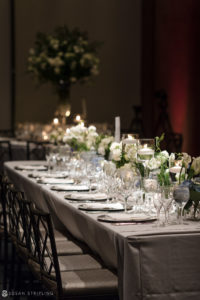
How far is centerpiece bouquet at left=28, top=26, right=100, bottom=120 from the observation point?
8.98 metres

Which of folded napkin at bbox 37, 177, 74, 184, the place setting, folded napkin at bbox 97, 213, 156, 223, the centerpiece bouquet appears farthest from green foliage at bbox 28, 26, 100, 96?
folded napkin at bbox 97, 213, 156, 223

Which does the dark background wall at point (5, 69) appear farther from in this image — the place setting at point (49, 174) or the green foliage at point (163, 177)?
the green foliage at point (163, 177)

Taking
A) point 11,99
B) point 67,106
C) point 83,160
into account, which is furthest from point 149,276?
point 11,99

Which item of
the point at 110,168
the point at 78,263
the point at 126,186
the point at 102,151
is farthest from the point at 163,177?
the point at 102,151

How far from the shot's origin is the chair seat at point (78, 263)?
3.81 metres

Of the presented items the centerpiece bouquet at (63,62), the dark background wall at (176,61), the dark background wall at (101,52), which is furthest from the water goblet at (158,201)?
the dark background wall at (101,52)

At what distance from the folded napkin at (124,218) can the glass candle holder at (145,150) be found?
1.60 feet

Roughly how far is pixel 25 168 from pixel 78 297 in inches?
116

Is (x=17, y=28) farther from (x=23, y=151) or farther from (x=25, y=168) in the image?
(x=25, y=168)

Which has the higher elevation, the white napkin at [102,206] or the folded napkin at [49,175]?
the folded napkin at [49,175]

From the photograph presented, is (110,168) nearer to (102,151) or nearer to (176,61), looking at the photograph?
(102,151)

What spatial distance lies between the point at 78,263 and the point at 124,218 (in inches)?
21.4

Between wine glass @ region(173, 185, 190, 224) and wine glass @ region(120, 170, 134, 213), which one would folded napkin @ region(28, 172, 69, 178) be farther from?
wine glass @ region(173, 185, 190, 224)

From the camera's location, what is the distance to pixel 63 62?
29.4 feet
